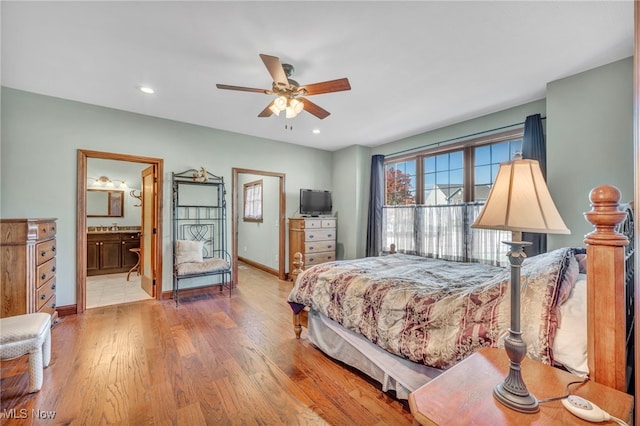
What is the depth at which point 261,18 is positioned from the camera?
191cm

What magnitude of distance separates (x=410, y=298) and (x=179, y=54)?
274cm

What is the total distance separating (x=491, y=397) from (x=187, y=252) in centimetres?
397

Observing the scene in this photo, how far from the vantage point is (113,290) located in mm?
4293

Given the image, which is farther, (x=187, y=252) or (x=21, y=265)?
(x=187, y=252)

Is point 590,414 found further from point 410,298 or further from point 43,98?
point 43,98

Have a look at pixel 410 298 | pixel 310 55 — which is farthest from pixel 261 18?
pixel 410 298

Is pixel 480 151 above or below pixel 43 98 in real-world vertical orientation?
below

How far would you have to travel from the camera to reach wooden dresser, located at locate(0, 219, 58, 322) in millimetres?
2426

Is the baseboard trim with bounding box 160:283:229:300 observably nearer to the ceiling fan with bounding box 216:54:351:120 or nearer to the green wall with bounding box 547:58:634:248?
the ceiling fan with bounding box 216:54:351:120

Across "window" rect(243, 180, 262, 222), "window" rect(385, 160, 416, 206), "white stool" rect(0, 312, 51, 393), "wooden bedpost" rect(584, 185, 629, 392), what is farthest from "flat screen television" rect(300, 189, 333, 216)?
"wooden bedpost" rect(584, 185, 629, 392)

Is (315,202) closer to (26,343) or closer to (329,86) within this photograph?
(329,86)

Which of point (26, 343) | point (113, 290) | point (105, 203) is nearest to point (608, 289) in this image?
point (26, 343)

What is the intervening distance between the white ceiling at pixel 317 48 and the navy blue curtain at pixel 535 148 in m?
0.33

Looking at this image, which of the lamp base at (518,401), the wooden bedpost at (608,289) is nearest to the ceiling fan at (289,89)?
the wooden bedpost at (608,289)
